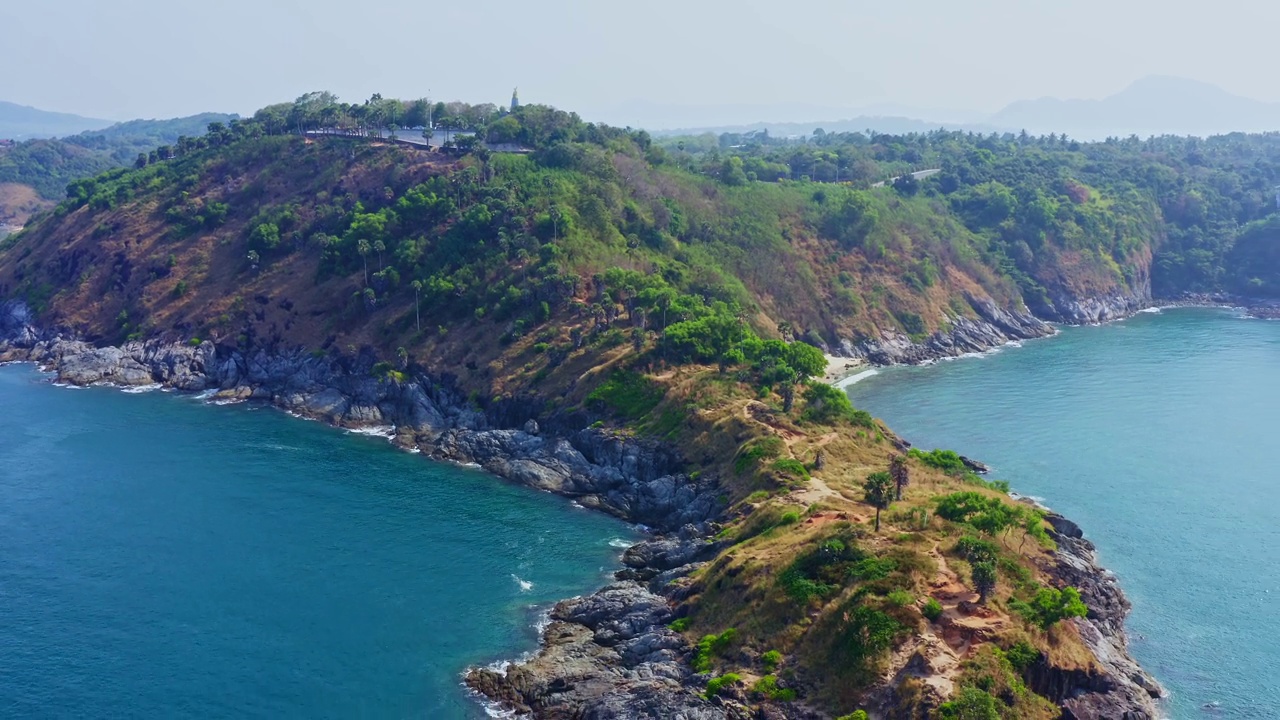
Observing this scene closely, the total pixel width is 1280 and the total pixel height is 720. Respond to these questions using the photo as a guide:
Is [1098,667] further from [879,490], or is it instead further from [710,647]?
[710,647]

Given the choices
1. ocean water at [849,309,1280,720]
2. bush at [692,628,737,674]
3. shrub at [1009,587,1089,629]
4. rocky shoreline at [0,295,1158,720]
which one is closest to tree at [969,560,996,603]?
shrub at [1009,587,1089,629]

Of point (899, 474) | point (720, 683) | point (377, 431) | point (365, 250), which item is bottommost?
point (720, 683)

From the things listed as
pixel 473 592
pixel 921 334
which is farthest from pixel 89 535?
pixel 921 334

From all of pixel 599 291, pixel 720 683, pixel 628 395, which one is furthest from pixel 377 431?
pixel 720 683

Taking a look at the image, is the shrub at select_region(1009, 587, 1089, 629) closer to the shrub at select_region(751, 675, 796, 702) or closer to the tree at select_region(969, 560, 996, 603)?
the tree at select_region(969, 560, 996, 603)

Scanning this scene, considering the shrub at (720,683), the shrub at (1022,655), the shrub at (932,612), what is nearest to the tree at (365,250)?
the shrub at (720,683)

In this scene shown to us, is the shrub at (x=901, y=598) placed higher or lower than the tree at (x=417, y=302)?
lower

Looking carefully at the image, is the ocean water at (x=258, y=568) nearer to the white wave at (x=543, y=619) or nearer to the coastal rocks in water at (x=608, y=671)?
the white wave at (x=543, y=619)
